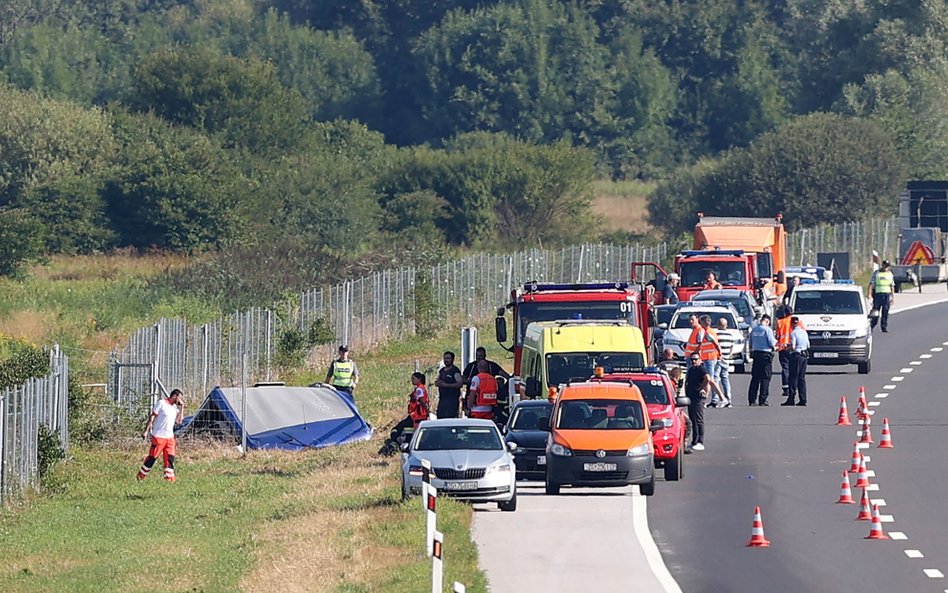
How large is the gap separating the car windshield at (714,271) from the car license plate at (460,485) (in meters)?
25.2

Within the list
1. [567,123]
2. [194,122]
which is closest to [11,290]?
[194,122]

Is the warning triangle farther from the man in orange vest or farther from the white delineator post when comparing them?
the white delineator post

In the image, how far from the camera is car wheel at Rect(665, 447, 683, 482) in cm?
3053

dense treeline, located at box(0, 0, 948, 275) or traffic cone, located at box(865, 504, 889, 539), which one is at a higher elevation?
dense treeline, located at box(0, 0, 948, 275)

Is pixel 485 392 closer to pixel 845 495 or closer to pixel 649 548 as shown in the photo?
pixel 845 495

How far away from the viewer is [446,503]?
27031 mm

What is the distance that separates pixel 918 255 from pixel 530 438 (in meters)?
36.9

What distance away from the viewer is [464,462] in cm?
2756

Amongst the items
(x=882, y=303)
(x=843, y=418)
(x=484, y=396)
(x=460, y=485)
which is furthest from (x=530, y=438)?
(x=882, y=303)

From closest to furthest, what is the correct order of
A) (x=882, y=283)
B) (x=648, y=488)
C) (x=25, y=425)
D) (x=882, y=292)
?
(x=648, y=488) < (x=25, y=425) < (x=882, y=283) < (x=882, y=292)

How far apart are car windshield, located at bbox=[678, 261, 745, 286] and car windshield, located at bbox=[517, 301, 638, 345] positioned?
13792mm

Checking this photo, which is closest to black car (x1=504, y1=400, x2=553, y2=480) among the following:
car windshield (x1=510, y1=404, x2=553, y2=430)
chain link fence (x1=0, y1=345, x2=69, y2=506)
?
car windshield (x1=510, y1=404, x2=553, y2=430)

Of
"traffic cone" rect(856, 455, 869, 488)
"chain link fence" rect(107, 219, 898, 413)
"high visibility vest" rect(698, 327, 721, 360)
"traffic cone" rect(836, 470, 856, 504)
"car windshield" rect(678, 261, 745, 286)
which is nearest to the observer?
"traffic cone" rect(856, 455, 869, 488)

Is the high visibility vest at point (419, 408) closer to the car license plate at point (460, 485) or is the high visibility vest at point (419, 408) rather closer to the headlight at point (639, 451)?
the headlight at point (639, 451)
